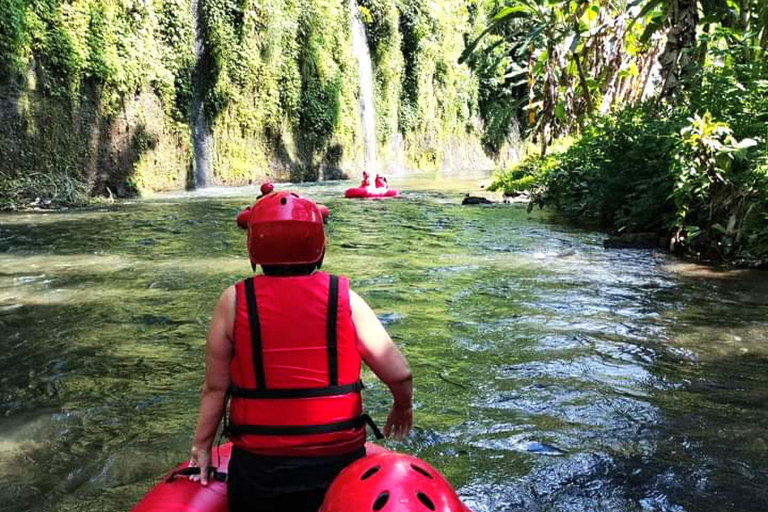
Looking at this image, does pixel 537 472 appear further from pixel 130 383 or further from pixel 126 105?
pixel 126 105

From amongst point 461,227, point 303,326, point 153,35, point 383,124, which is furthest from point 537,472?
point 383,124

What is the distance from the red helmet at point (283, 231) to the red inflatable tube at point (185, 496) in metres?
0.70

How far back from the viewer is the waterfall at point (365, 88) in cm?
2705

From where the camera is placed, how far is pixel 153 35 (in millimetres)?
17344

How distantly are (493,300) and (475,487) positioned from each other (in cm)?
350

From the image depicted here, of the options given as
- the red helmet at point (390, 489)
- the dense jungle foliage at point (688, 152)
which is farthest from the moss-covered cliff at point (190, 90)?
the red helmet at point (390, 489)

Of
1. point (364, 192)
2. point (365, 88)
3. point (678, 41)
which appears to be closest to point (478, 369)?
point (678, 41)

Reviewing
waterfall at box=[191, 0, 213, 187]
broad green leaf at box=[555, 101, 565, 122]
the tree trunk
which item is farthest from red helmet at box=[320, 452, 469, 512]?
broad green leaf at box=[555, 101, 565, 122]

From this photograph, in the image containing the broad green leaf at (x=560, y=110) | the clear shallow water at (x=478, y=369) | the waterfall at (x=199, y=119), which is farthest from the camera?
the waterfall at (x=199, y=119)

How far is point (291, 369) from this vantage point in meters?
2.22

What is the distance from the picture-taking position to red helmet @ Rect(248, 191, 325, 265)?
2.26 m

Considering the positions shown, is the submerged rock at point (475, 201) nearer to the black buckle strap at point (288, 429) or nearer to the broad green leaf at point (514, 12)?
the broad green leaf at point (514, 12)

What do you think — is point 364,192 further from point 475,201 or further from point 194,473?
point 194,473

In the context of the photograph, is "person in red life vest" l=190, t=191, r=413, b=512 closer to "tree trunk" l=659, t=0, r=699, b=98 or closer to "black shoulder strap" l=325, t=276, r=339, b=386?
Answer: "black shoulder strap" l=325, t=276, r=339, b=386
